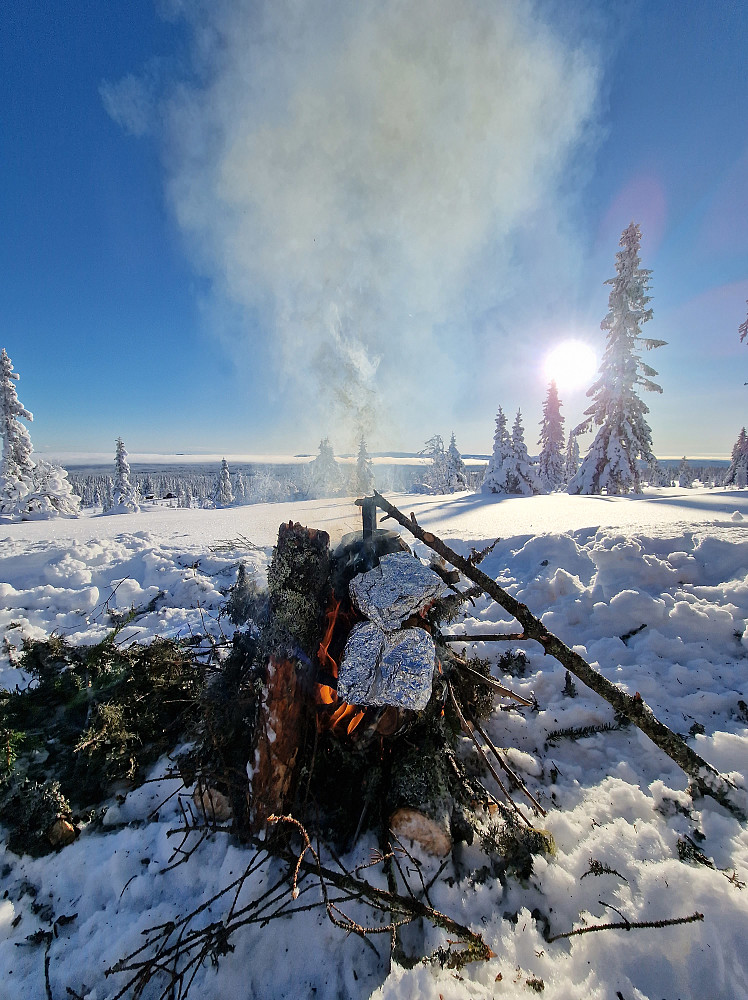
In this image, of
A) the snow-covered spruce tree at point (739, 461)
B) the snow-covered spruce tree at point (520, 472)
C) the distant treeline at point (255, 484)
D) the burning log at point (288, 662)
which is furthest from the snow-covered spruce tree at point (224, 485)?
the burning log at point (288, 662)

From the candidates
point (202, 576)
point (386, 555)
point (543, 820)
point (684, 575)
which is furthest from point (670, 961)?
point (202, 576)

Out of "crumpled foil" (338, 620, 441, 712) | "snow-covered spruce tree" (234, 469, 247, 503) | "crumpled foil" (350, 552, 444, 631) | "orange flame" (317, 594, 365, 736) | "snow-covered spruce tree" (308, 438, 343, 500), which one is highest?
A: "snow-covered spruce tree" (308, 438, 343, 500)

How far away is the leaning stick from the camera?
1.93 metres

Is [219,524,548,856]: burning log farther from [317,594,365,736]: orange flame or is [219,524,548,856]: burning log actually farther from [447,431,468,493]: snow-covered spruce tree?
[447,431,468,493]: snow-covered spruce tree

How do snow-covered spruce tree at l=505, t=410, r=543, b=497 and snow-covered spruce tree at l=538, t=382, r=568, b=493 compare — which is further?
snow-covered spruce tree at l=538, t=382, r=568, b=493

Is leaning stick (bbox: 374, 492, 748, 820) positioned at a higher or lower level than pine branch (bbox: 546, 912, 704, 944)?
higher

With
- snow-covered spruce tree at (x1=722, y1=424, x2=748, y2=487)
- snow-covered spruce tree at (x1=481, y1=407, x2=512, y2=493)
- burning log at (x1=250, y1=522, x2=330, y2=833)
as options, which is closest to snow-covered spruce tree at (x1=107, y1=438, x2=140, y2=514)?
snow-covered spruce tree at (x1=481, y1=407, x2=512, y2=493)

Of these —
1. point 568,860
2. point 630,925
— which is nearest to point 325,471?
point 568,860

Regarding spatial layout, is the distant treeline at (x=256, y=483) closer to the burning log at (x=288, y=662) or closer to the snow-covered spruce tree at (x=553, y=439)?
the burning log at (x=288, y=662)

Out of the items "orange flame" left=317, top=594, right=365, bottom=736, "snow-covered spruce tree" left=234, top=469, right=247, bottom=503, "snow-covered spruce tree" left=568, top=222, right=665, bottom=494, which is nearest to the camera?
"orange flame" left=317, top=594, right=365, bottom=736

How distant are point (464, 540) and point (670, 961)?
4.76 m

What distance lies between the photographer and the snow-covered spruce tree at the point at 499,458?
86.0 feet

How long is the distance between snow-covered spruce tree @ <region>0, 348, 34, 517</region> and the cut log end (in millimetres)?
29368

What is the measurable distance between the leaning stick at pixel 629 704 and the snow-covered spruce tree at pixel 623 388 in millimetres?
17447
